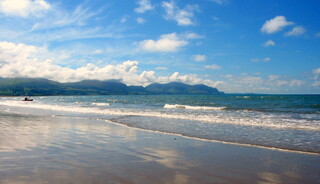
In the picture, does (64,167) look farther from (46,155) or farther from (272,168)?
(272,168)

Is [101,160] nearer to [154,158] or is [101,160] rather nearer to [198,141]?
[154,158]

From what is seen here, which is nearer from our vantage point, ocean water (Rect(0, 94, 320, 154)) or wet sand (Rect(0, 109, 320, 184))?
wet sand (Rect(0, 109, 320, 184))

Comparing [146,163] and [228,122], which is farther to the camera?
[228,122]

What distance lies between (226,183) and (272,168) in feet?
8.07

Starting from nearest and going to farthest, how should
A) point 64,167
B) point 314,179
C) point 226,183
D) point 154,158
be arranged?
point 226,183 < point 314,179 < point 64,167 < point 154,158

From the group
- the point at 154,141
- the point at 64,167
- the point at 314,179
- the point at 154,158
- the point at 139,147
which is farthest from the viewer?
the point at 154,141

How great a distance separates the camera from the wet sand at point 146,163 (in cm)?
663

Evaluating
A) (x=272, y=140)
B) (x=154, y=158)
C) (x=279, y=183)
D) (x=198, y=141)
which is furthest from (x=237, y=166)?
(x=272, y=140)

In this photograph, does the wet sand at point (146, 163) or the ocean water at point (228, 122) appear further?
the ocean water at point (228, 122)

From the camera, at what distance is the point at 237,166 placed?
802cm

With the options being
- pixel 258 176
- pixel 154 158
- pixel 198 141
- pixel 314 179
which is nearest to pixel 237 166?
pixel 258 176

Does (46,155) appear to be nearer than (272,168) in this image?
No

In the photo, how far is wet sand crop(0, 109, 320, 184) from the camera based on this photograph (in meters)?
6.63

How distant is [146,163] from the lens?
815cm
